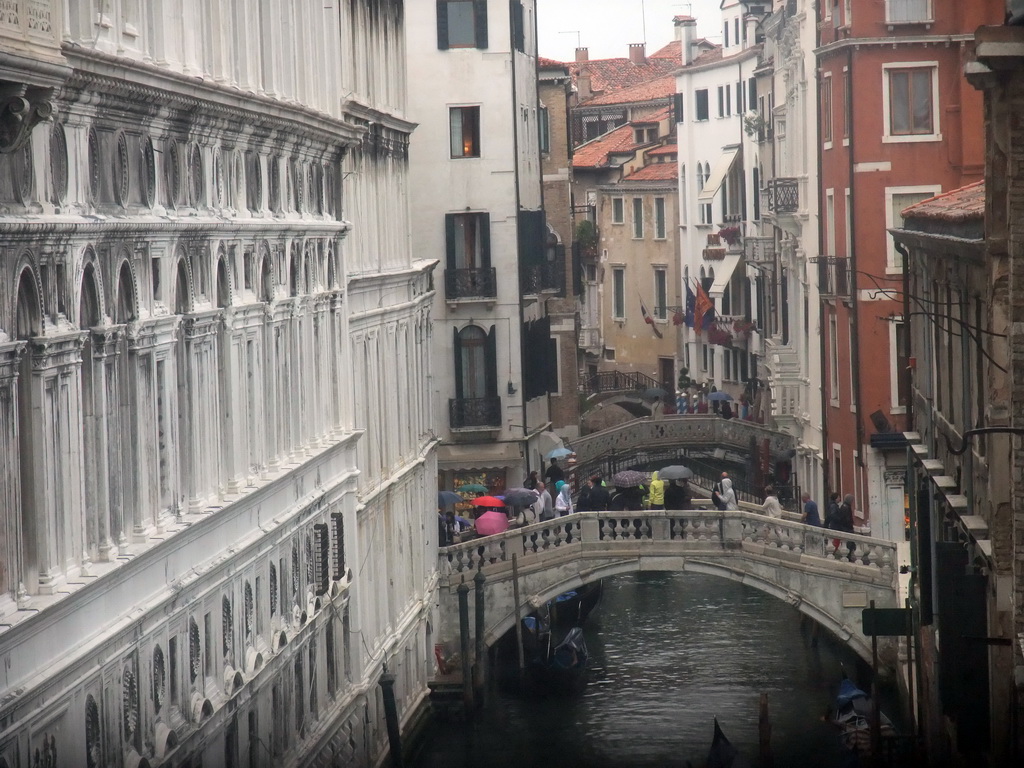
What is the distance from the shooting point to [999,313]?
1653 cm

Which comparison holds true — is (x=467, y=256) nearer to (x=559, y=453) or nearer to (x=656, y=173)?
(x=559, y=453)

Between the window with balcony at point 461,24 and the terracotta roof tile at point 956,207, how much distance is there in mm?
18761

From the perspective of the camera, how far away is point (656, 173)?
2970 inches

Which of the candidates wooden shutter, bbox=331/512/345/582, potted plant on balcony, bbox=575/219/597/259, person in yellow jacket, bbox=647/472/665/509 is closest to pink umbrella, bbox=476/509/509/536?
person in yellow jacket, bbox=647/472/665/509

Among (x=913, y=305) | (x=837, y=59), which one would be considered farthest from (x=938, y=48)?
(x=913, y=305)

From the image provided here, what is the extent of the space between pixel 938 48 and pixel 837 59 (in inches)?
85.2

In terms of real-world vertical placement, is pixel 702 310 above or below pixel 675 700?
above

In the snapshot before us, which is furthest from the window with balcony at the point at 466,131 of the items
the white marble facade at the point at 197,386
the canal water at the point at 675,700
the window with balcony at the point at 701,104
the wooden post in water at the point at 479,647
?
the window with balcony at the point at 701,104

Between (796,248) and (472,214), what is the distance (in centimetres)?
754

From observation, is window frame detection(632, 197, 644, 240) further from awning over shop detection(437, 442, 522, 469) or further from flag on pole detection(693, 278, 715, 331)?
awning over shop detection(437, 442, 522, 469)

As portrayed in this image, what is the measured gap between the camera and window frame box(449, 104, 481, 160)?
4194 cm

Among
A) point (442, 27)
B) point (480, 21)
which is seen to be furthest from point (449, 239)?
point (480, 21)

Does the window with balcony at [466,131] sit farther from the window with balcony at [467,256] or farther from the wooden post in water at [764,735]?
the wooden post in water at [764,735]

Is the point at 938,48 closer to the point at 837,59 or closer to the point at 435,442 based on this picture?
the point at 837,59
